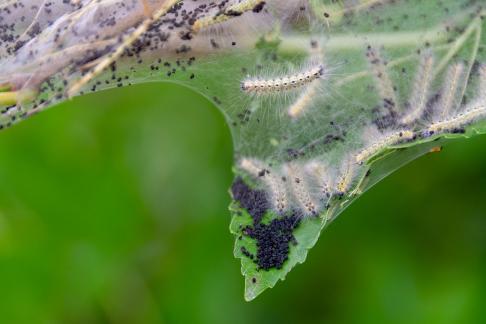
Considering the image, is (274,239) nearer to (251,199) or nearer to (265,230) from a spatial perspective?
(265,230)

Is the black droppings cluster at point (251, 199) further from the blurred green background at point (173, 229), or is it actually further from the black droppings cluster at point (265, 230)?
the blurred green background at point (173, 229)

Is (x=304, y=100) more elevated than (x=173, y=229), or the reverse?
(x=304, y=100)

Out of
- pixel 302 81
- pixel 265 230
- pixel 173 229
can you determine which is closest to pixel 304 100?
pixel 302 81

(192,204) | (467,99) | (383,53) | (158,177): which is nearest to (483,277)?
(467,99)

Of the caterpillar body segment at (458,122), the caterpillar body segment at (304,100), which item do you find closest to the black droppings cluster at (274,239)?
the caterpillar body segment at (304,100)

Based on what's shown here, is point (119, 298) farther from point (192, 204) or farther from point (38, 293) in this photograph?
point (192, 204)
